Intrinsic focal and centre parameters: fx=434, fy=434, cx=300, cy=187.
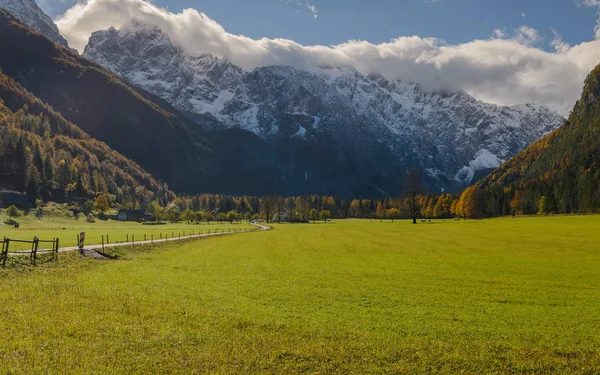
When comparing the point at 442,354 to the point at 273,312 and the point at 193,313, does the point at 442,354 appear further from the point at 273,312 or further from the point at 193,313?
the point at 193,313

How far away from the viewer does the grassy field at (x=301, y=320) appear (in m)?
15.9

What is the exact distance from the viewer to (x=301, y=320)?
2159cm

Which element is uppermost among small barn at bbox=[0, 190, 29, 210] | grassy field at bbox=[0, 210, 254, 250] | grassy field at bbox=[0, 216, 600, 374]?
small barn at bbox=[0, 190, 29, 210]

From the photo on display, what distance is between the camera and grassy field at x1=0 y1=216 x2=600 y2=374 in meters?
15.9

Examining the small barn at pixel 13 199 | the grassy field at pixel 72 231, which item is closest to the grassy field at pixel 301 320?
the grassy field at pixel 72 231

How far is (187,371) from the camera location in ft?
49.1

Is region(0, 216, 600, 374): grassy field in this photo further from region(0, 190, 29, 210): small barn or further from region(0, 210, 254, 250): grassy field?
region(0, 190, 29, 210): small barn

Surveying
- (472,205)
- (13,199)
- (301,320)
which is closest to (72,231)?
(301,320)

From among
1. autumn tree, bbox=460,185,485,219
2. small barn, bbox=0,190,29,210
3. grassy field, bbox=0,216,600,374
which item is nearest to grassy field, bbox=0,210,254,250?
small barn, bbox=0,190,29,210

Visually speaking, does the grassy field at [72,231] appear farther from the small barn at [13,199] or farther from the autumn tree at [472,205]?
the autumn tree at [472,205]

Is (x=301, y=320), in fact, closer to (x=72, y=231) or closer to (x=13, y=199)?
(x=72, y=231)

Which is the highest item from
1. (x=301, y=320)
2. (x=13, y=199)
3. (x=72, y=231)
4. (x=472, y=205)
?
(x=472, y=205)

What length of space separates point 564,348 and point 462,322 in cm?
458

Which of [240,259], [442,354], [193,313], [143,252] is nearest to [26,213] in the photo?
[143,252]
